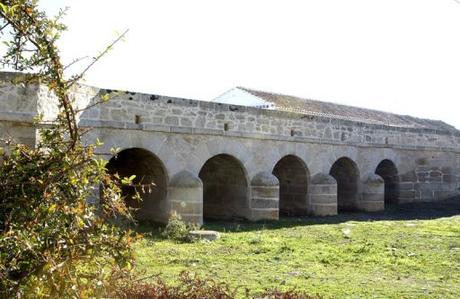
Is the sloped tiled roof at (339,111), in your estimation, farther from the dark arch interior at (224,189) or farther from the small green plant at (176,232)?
the small green plant at (176,232)

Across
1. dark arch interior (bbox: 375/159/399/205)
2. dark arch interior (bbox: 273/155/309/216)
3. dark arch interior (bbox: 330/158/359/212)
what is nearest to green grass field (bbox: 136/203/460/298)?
dark arch interior (bbox: 273/155/309/216)

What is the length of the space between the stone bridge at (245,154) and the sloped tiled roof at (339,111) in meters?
2.95

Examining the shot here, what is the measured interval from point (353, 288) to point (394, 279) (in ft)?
3.24

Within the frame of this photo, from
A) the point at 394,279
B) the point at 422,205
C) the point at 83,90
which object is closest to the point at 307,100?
the point at 422,205

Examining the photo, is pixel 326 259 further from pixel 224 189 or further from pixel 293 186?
pixel 293 186

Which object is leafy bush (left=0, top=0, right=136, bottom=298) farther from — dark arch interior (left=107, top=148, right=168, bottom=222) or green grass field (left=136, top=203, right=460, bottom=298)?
dark arch interior (left=107, top=148, right=168, bottom=222)

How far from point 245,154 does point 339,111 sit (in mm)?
10895

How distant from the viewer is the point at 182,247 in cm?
905

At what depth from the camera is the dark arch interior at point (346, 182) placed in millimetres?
16812

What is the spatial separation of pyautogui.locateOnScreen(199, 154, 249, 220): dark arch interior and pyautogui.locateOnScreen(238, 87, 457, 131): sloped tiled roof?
21.0 feet

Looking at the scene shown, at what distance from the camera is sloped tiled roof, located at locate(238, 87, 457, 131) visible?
21161mm

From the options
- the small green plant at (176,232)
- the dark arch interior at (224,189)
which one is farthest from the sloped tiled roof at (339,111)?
the small green plant at (176,232)

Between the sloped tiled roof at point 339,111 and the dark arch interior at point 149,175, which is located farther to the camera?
the sloped tiled roof at point 339,111

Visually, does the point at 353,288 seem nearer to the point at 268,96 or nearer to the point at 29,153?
the point at 29,153
